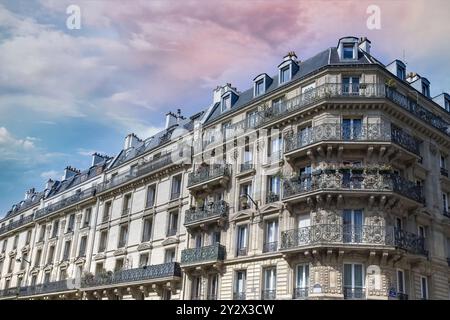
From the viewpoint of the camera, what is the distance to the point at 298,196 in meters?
19.4

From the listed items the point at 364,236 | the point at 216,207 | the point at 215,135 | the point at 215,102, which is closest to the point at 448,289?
the point at 364,236

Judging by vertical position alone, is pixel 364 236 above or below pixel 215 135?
below

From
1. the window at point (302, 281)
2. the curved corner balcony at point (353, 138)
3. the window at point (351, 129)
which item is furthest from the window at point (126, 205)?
the window at point (351, 129)

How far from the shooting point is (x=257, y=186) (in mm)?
21984

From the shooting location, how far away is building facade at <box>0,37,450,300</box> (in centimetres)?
1866

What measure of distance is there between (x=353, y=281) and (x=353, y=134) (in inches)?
224

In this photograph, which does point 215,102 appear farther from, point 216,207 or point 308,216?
point 308,216

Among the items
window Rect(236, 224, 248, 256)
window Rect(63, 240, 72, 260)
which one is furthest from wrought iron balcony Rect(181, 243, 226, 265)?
window Rect(63, 240, 72, 260)

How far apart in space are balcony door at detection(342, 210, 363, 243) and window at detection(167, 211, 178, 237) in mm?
9797

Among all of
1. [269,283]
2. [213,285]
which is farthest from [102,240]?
[269,283]

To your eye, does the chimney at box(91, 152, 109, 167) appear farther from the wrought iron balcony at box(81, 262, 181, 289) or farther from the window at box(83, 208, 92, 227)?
the wrought iron balcony at box(81, 262, 181, 289)

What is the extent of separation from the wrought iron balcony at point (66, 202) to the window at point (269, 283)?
53.9ft

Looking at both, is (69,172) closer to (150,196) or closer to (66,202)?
(66,202)

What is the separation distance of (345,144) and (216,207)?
22.5 ft
